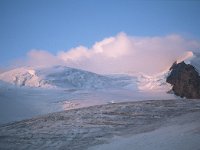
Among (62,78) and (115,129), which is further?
(62,78)

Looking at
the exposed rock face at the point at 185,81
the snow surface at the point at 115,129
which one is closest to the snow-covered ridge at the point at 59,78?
the exposed rock face at the point at 185,81

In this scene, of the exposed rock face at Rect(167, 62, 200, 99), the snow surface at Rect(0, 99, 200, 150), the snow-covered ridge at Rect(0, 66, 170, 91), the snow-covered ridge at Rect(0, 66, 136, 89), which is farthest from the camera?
the snow-covered ridge at Rect(0, 66, 136, 89)

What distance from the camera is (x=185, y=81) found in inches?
845

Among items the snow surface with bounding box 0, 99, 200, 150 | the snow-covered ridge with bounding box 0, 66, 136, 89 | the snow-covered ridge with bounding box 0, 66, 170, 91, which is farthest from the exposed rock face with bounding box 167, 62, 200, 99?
the snow-covered ridge with bounding box 0, 66, 136, 89

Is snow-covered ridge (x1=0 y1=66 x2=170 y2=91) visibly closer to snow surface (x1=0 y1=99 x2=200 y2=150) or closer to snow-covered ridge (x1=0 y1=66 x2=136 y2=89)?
snow-covered ridge (x1=0 y1=66 x2=136 y2=89)

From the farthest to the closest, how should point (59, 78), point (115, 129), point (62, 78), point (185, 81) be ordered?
point (62, 78) < point (59, 78) < point (185, 81) < point (115, 129)

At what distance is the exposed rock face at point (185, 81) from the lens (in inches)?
827

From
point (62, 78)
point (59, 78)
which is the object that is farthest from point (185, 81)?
point (62, 78)

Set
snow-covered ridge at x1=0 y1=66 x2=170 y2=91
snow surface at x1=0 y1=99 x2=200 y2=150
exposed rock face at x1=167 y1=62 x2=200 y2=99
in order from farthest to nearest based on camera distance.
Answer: snow-covered ridge at x1=0 y1=66 x2=170 y2=91, exposed rock face at x1=167 y1=62 x2=200 y2=99, snow surface at x1=0 y1=99 x2=200 y2=150

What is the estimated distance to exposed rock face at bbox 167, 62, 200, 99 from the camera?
21.0 m

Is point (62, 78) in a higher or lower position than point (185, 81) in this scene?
higher

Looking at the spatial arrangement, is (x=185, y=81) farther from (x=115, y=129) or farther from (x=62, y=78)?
(x=62, y=78)

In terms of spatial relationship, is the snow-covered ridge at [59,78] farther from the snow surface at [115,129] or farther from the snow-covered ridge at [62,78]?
the snow surface at [115,129]

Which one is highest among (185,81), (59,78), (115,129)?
(59,78)
